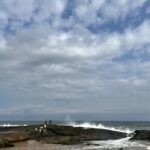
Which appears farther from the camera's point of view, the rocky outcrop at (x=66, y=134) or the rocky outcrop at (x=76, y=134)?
the rocky outcrop at (x=76, y=134)

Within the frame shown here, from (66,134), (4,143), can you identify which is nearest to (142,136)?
(66,134)

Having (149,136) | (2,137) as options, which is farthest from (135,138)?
(2,137)

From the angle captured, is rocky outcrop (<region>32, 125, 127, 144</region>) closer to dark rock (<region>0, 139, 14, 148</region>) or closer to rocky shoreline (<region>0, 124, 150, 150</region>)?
rocky shoreline (<region>0, 124, 150, 150</region>)

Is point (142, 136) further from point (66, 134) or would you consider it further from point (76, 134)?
point (66, 134)

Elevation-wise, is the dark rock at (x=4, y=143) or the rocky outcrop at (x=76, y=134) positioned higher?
the rocky outcrop at (x=76, y=134)

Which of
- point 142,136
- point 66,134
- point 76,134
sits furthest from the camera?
point 142,136

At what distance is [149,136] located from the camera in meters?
56.9

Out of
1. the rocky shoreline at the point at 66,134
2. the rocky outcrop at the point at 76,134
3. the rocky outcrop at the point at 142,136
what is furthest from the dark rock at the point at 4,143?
the rocky outcrop at the point at 142,136

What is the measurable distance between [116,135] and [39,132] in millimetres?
13612

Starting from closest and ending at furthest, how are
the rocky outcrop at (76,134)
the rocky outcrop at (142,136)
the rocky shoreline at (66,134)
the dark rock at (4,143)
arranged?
the dark rock at (4,143) → the rocky shoreline at (66,134) → the rocky outcrop at (76,134) → the rocky outcrop at (142,136)

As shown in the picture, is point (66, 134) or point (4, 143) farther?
point (66, 134)

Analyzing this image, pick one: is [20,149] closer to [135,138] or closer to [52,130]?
[52,130]

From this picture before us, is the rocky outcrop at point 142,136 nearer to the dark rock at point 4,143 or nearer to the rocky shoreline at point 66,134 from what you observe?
the rocky shoreline at point 66,134

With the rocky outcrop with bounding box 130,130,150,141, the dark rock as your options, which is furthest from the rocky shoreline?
the dark rock
